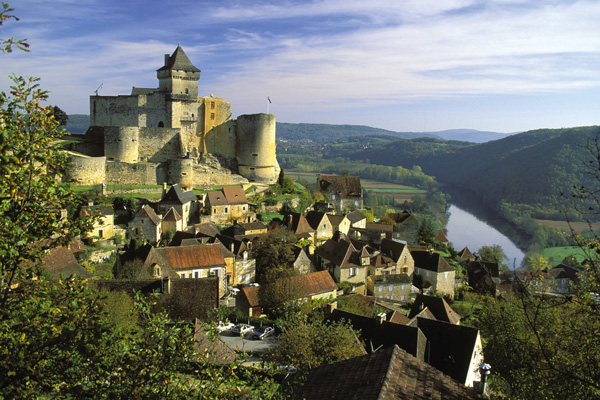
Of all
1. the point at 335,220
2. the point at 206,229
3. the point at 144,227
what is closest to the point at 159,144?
the point at 206,229

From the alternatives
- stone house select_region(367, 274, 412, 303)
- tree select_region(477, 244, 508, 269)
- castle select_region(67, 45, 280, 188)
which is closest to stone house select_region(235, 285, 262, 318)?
stone house select_region(367, 274, 412, 303)

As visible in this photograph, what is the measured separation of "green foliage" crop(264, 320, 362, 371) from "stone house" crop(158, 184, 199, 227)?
1778 cm

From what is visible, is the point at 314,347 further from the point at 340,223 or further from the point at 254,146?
the point at 254,146

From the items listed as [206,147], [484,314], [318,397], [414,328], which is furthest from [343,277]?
[318,397]

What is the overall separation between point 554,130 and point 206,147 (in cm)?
13809

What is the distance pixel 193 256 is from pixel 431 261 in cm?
1890

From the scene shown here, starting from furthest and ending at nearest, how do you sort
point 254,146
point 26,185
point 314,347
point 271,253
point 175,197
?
point 254,146 < point 175,197 < point 271,253 < point 314,347 < point 26,185

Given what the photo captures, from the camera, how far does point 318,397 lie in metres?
7.00

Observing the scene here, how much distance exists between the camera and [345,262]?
2964 centimetres

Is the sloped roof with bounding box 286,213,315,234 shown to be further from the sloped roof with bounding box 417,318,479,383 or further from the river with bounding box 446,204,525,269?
the river with bounding box 446,204,525,269

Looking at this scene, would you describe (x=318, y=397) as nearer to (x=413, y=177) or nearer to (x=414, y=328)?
(x=414, y=328)

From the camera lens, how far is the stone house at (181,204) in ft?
99.6

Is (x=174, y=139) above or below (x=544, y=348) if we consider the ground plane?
above

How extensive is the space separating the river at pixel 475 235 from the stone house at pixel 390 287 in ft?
109
